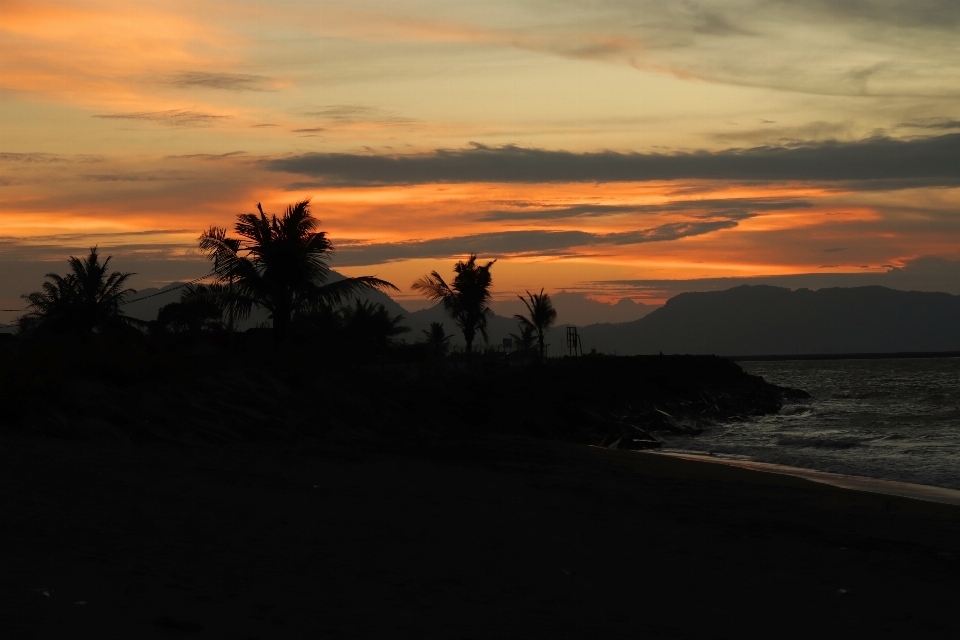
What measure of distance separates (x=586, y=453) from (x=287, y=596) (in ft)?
45.4

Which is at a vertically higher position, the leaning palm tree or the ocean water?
the leaning palm tree

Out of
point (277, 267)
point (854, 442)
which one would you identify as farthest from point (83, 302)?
point (854, 442)

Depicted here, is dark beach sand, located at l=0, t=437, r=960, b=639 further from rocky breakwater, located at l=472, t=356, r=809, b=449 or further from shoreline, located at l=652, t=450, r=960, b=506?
rocky breakwater, located at l=472, t=356, r=809, b=449

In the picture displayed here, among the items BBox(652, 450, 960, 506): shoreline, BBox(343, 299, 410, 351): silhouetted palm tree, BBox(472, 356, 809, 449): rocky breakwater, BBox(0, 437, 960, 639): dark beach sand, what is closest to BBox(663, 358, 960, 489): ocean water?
BBox(652, 450, 960, 506): shoreline

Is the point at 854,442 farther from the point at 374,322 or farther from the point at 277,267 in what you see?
the point at 374,322

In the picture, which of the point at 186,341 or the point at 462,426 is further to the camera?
the point at 186,341

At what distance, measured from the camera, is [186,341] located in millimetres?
30984

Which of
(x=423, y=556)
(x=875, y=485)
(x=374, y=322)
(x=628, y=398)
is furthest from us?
(x=374, y=322)

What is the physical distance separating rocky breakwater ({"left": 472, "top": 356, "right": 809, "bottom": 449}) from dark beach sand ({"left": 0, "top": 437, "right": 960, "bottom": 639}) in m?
15.6

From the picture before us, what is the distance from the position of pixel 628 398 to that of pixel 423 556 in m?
32.1

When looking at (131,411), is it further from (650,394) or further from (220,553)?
(650,394)

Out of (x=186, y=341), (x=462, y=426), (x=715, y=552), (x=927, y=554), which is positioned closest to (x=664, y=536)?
(x=715, y=552)

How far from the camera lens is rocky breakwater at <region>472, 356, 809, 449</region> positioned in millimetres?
28266

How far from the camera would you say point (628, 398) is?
127ft
